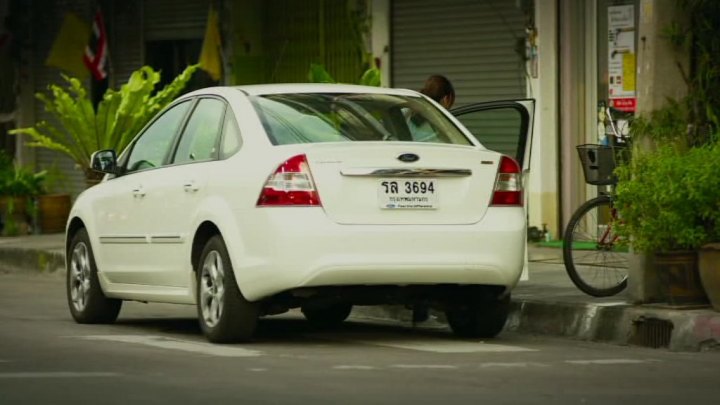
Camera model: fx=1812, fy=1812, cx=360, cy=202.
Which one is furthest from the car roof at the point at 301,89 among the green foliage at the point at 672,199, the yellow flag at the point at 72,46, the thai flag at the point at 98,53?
the yellow flag at the point at 72,46

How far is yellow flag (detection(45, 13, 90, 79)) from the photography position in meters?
25.0

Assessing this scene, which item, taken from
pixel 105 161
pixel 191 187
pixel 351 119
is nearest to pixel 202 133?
pixel 191 187

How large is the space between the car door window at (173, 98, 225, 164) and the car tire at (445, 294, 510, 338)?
177cm

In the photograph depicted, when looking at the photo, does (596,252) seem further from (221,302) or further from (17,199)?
(17,199)

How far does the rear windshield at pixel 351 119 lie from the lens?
10438 mm

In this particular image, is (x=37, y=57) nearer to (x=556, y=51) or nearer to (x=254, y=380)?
(x=556, y=51)

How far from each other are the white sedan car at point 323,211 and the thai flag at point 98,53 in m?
13.2

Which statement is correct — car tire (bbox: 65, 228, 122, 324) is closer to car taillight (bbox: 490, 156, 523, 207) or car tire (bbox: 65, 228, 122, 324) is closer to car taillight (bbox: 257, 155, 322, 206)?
car taillight (bbox: 257, 155, 322, 206)

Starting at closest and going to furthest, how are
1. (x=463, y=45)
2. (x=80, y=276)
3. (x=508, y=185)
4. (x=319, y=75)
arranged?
(x=508, y=185)
(x=80, y=276)
(x=319, y=75)
(x=463, y=45)

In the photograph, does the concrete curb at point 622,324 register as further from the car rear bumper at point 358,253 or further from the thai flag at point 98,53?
the thai flag at point 98,53

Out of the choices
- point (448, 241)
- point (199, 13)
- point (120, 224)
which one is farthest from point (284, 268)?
point (199, 13)

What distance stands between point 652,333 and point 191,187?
2.92 metres

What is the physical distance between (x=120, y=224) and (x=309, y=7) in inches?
408

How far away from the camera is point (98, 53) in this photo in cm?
2464
